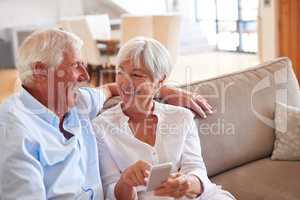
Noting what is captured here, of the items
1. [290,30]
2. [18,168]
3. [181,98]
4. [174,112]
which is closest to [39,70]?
[18,168]

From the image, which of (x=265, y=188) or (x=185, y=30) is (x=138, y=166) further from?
(x=185, y=30)

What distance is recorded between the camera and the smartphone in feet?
4.37

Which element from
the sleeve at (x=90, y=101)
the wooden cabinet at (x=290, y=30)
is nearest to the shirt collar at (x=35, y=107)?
the sleeve at (x=90, y=101)

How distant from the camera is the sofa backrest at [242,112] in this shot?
200cm

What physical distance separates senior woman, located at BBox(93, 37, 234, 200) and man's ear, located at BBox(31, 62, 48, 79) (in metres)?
0.32

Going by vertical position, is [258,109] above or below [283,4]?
below

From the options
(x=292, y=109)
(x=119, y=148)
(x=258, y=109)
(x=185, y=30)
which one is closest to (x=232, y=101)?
(x=258, y=109)

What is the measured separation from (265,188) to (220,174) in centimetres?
24

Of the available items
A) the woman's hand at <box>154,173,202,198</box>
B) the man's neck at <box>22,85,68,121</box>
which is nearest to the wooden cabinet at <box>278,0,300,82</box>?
the woman's hand at <box>154,173,202,198</box>

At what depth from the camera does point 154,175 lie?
1.35 meters

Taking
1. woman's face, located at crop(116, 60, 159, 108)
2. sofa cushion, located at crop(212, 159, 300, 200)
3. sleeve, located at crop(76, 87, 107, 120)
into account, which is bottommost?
sofa cushion, located at crop(212, 159, 300, 200)

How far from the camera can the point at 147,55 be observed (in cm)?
159

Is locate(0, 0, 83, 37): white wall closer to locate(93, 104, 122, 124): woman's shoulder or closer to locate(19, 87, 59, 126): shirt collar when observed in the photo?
locate(93, 104, 122, 124): woman's shoulder

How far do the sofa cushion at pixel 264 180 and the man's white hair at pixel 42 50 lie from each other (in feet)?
3.19
